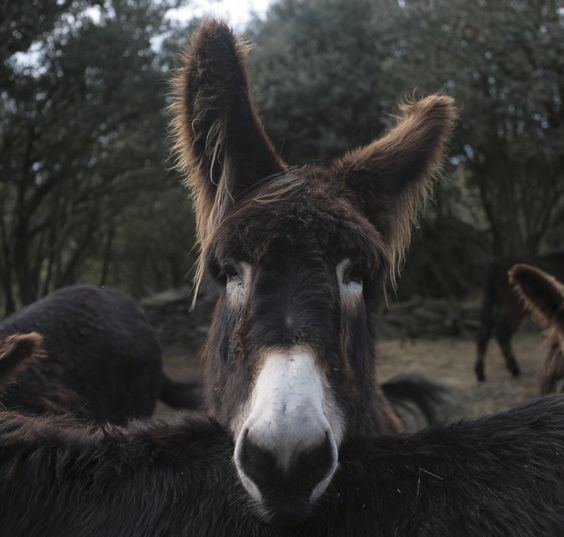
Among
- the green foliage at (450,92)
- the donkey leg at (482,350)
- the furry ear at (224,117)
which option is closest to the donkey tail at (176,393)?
the furry ear at (224,117)

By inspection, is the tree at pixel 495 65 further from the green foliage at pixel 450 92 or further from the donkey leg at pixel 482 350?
the donkey leg at pixel 482 350

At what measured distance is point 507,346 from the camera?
32.2 ft

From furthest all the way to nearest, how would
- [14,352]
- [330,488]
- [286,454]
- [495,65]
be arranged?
1. [495,65]
2. [14,352]
3. [330,488]
4. [286,454]

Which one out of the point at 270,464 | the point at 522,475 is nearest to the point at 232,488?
the point at 270,464

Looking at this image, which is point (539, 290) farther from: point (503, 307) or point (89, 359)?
point (503, 307)

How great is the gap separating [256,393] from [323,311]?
0.37 m

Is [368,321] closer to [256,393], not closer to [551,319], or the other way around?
[256,393]

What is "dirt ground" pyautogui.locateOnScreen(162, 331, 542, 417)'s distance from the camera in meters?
8.26

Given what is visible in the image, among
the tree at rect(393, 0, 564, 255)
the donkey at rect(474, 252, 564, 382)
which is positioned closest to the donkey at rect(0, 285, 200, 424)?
the donkey at rect(474, 252, 564, 382)

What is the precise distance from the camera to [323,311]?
1845mm

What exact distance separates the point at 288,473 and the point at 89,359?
2.74m

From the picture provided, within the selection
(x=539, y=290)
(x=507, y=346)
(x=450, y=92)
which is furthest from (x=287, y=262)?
(x=450, y=92)

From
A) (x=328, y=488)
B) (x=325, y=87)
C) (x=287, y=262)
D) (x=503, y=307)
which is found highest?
(x=325, y=87)

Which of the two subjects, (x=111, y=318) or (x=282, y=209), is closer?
(x=282, y=209)
